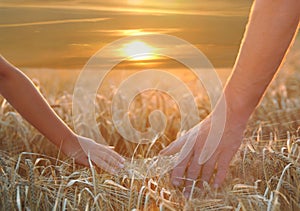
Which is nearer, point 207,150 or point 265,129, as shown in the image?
point 207,150

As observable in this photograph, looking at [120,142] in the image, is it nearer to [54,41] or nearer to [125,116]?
[125,116]

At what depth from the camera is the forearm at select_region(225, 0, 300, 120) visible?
5.65ft

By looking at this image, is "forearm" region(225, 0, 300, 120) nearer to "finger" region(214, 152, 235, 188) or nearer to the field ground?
"finger" region(214, 152, 235, 188)

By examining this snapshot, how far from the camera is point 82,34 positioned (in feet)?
9.25

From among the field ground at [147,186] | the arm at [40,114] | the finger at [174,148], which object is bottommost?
the field ground at [147,186]

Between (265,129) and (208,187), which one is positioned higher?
(265,129)

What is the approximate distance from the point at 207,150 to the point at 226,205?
18 centimetres

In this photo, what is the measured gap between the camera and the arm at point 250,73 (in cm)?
173

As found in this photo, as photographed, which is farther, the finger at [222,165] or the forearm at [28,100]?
the forearm at [28,100]

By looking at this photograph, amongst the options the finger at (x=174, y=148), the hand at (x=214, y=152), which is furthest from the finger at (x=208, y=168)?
the finger at (x=174, y=148)

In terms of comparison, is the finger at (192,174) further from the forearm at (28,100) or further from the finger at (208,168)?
the forearm at (28,100)

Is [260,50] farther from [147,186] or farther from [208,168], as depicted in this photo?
[147,186]

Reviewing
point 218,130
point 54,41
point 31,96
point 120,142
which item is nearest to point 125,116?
point 120,142

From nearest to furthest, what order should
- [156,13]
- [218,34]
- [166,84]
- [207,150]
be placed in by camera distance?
[207,150] → [156,13] → [218,34] → [166,84]
